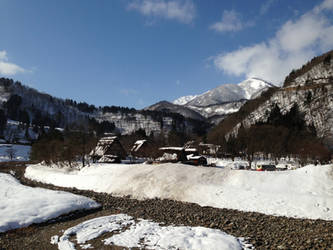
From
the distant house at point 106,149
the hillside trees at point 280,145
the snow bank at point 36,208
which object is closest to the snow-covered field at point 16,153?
the distant house at point 106,149

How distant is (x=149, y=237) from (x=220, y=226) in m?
4.59

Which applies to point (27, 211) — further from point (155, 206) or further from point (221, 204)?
point (221, 204)

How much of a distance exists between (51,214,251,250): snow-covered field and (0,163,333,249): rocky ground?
0.66 m

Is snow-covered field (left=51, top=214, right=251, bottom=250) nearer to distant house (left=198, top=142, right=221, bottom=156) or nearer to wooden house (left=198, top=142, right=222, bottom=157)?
wooden house (left=198, top=142, right=222, bottom=157)

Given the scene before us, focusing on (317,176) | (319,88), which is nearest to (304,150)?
(317,176)

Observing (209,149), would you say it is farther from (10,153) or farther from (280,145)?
(10,153)

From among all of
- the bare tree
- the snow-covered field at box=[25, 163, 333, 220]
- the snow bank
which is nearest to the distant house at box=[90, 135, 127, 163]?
the snow-covered field at box=[25, 163, 333, 220]

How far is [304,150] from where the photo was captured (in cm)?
4916

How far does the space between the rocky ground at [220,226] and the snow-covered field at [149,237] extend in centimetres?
66

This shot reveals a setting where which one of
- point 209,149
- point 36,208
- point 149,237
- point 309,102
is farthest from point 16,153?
point 309,102

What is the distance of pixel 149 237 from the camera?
415 inches

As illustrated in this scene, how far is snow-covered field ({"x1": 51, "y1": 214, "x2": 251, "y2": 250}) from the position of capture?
31.4 feet

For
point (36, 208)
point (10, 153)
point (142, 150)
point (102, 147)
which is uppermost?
point (102, 147)

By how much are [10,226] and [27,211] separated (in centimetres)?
207
